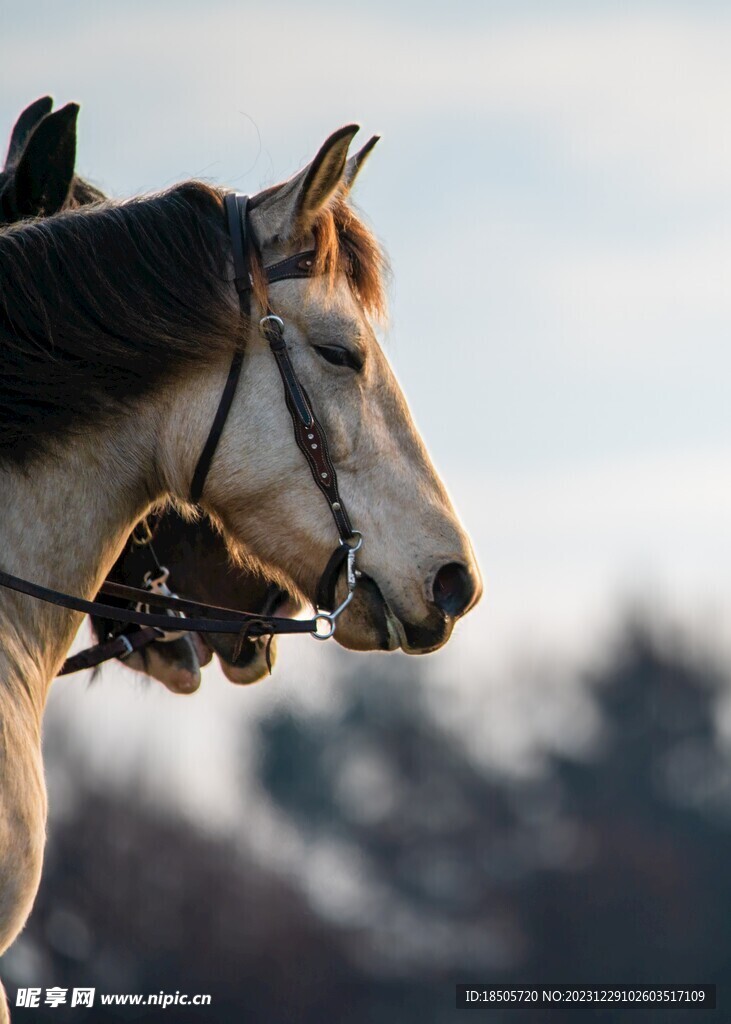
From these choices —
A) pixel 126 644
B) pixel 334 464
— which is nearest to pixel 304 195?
pixel 334 464

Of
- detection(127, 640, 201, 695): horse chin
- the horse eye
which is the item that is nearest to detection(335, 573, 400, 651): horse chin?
the horse eye

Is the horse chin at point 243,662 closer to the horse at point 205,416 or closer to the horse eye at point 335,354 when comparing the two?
the horse at point 205,416

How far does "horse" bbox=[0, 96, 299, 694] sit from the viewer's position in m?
6.11

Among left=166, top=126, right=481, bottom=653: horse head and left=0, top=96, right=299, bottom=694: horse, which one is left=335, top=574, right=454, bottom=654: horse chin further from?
left=0, top=96, right=299, bottom=694: horse

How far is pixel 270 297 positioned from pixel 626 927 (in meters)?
51.7

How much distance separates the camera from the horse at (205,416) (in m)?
4.83

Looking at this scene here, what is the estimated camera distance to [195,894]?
4734cm

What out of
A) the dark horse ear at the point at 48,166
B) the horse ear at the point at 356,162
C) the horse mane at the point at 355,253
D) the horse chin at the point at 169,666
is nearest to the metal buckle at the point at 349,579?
the horse mane at the point at 355,253

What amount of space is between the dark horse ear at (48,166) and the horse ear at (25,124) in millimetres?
473

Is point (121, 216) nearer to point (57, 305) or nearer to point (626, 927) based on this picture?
point (57, 305)

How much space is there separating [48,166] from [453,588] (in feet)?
7.66

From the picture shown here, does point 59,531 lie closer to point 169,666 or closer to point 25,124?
point 169,666

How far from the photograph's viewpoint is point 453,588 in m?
4.95

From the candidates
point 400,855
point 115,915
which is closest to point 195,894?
point 115,915
